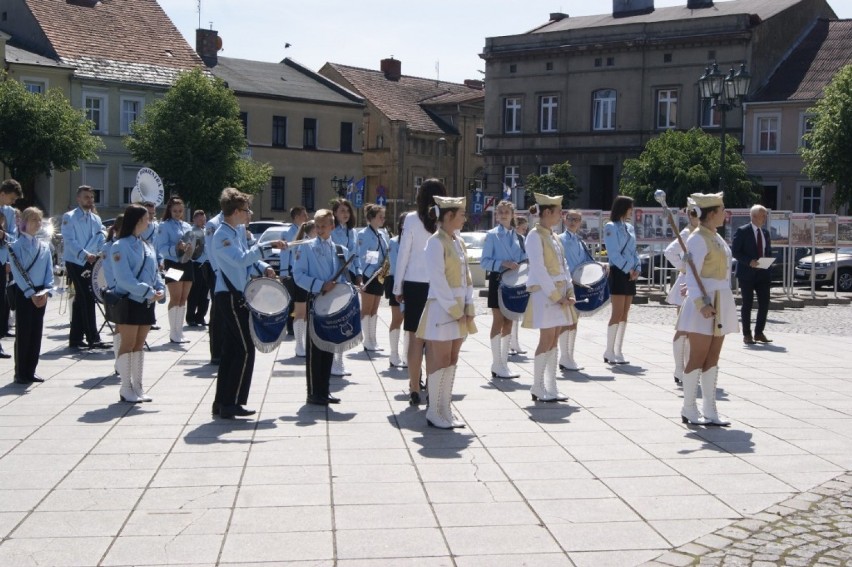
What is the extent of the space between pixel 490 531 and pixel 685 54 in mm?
50941

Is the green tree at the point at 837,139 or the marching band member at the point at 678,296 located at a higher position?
the green tree at the point at 837,139

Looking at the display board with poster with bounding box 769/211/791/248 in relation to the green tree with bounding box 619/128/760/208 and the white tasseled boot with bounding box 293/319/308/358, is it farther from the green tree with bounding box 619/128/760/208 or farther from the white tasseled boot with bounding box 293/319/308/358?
the green tree with bounding box 619/128/760/208

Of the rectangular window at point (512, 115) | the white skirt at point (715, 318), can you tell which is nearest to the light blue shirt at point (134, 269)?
the white skirt at point (715, 318)

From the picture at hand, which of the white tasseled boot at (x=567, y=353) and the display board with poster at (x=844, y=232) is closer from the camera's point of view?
the white tasseled boot at (x=567, y=353)

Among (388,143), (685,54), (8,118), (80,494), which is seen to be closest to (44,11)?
(8,118)

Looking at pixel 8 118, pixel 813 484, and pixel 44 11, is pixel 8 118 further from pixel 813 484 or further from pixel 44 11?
pixel 813 484

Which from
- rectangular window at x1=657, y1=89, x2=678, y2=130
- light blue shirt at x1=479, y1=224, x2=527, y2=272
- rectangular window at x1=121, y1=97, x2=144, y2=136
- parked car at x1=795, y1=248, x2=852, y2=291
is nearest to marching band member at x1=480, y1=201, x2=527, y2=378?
light blue shirt at x1=479, y1=224, x2=527, y2=272

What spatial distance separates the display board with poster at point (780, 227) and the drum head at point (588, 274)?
520 inches

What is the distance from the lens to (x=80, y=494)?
698 centimetres

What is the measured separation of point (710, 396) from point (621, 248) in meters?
3.99

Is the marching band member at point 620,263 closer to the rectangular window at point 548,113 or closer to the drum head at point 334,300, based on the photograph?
the drum head at point 334,300

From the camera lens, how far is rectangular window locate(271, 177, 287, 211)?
61.8m

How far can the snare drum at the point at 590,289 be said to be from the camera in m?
12.5

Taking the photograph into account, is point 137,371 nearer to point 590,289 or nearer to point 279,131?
point 590,289
